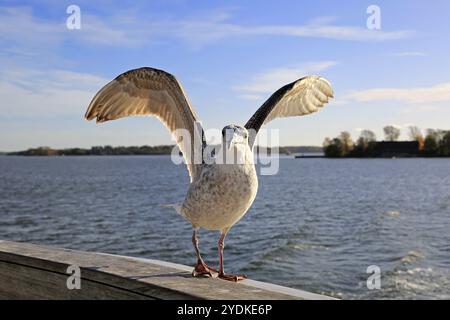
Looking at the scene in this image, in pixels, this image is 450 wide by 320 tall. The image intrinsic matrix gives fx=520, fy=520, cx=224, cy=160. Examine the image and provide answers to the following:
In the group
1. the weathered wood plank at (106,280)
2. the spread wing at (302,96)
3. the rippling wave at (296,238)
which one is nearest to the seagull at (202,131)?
the spread wing at (302,96)

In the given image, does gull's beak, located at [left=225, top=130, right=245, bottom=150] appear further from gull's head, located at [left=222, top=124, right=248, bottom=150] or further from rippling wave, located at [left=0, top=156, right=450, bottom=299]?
rippling wave, located at [left=0, top=156, right=450, bottom=299]

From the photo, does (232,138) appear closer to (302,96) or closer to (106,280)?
(106,280)

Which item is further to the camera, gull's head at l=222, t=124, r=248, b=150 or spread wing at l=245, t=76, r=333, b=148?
spread wing at l=245, t=76, r=333, b=148

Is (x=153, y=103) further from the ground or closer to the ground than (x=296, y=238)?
further from the ground

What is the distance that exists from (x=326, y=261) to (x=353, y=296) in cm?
406

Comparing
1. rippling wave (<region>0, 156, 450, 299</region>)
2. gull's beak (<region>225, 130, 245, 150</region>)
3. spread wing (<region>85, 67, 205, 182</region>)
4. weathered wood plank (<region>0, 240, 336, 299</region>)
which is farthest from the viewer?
rippling wave (<region>0, 156, 450, 299</region>)

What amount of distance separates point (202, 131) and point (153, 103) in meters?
0.85

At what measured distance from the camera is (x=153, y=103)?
5.06 meters

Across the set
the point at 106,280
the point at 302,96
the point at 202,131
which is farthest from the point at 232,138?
the point at 302,96

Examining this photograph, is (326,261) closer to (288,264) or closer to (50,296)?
(288,264)

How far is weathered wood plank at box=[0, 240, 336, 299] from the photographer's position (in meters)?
3.27

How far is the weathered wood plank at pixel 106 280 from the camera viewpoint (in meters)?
3.27

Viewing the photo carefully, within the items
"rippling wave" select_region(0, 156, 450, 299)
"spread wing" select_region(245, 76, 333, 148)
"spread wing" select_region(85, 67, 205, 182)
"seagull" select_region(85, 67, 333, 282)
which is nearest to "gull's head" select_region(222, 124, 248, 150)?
"seagull" select_region(85, 67, 333, 282)

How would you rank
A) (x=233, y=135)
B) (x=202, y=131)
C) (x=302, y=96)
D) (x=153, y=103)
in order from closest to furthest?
1. (x=233, y=135)
2. (x=202, y=131)
3. (x=153, y=103)
4. (x=302, y=96)
